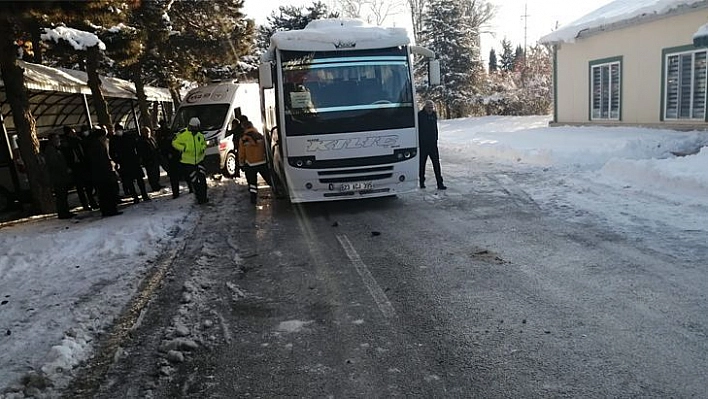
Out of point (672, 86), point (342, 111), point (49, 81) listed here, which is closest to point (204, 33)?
point (49, 81)

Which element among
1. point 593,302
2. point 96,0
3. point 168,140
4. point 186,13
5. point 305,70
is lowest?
point 593,302

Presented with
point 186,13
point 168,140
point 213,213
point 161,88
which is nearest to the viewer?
point 213,213

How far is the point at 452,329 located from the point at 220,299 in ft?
7.86

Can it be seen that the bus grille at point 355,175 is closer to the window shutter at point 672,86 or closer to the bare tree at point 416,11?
the window shutter at point 672,86

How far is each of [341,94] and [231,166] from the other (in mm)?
8348

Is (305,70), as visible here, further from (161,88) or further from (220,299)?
(161,88)

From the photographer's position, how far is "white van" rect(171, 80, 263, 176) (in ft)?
51.9

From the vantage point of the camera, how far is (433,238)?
751cm

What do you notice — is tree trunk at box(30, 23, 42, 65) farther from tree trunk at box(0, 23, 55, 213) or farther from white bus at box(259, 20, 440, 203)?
white bus at box(259, 20, 440, 203)

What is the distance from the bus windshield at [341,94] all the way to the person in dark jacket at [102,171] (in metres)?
3.85

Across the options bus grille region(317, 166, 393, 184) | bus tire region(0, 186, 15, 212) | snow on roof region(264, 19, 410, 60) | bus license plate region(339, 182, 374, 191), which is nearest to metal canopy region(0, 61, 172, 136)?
bus tire region(0, 186, 15, 212)

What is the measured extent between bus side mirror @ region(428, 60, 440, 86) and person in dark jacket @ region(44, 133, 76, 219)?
7300 mm

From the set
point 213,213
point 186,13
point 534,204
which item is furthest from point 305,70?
point 186,13

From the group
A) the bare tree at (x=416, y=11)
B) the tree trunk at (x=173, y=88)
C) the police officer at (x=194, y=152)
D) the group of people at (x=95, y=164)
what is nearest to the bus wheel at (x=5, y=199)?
the group of people at (x=95, y=164)
